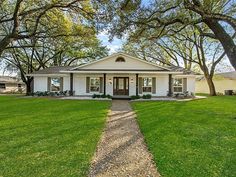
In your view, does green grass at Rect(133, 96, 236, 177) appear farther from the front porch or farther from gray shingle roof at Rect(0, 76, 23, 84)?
gray shingle roof at Rect(0, 76, 23, 84)

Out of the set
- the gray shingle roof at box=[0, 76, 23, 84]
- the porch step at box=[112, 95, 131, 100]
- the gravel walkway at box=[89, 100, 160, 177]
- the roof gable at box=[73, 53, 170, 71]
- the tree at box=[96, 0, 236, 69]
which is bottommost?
the gravel walkway at box=[89, 100, 160, 177]

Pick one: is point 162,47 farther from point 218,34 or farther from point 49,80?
point 218,34

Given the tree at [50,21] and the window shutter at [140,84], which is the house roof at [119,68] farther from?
the tree at [50,21]

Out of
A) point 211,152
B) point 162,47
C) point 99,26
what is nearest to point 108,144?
point 211,152

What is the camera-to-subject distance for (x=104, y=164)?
5355 millimetres

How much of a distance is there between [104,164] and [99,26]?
38.4 ft

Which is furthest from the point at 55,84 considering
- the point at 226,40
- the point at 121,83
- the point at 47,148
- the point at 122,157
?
the point at 122,157

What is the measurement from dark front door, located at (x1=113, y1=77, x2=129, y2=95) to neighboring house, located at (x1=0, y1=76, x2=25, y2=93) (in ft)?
96.1

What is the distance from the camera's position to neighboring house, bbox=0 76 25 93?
5231 cm

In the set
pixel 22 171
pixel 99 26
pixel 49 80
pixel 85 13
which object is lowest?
pixel 22 171

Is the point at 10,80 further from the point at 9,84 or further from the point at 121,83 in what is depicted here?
the point at 121,83

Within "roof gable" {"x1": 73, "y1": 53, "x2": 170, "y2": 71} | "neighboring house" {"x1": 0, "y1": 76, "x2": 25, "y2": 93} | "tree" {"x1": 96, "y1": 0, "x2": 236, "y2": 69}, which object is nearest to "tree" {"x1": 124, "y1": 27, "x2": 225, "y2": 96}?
"roof gable" {"x1": 73, "y1": 53, "x2": 170, "y2": 71}

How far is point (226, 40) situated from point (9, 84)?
Answer: 50.4m

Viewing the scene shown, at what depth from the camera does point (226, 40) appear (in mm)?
11711
